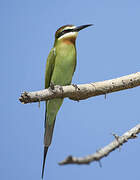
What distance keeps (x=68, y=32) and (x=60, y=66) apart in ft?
1.41

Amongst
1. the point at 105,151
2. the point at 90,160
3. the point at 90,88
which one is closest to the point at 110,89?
the point at 90,88

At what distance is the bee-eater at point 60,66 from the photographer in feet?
9.74

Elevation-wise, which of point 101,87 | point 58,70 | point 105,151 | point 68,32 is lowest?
point 105,151

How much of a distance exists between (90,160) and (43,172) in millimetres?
1332

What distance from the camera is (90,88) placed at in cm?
236

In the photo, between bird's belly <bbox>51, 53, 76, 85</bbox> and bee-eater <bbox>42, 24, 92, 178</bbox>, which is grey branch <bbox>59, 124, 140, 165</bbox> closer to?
bee-eater <bbox>42, 24, 92, 178</bbox>

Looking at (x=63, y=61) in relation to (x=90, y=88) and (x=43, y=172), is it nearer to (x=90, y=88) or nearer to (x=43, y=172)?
(x=90, y=88)

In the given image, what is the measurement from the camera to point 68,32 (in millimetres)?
3189

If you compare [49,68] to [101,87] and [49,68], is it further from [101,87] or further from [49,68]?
[101,87]

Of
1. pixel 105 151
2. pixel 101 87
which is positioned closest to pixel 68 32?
pixel 101 87

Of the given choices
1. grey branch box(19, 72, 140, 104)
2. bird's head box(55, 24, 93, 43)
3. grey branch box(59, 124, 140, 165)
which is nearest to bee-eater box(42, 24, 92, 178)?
bird's head box(55, 24, 93, 43)

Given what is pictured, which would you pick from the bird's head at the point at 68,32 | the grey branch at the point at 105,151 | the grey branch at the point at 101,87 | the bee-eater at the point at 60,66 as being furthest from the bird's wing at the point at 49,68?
the grey branch at the point at 105,151

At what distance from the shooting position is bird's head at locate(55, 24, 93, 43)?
3.17 meters

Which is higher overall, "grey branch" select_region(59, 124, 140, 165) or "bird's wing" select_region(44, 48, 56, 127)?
"bird's wing" select_region(44, 48, 56, 127)
